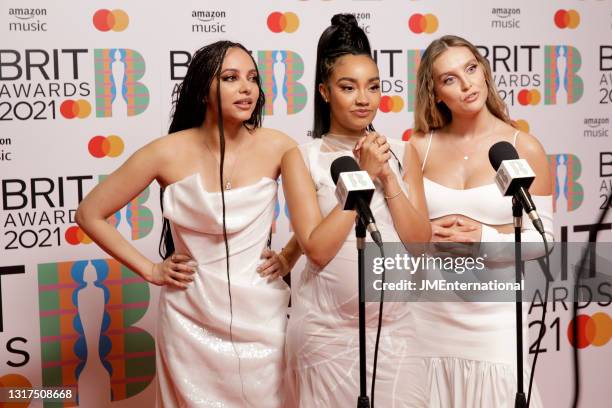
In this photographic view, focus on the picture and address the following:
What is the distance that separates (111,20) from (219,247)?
1.28 m

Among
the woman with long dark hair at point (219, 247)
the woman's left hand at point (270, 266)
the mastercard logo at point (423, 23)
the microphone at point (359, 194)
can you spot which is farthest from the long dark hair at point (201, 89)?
the mastercard logo at point (423, 23)

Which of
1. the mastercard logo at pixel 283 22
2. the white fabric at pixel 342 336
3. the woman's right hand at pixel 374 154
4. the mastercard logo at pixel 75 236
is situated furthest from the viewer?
the mastercard logo at pixel 283 22

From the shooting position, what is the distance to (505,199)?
8.11ft

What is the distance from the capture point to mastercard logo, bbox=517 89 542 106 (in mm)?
3967

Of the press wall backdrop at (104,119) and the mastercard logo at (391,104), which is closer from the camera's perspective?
the press wall backdrop at (104,119)

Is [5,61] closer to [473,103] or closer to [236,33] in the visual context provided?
[236,33]

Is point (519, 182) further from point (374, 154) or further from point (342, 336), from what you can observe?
point (342, 336)

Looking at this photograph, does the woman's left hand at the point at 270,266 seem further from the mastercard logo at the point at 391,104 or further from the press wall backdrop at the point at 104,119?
the mastercard logo at the point at 391,104

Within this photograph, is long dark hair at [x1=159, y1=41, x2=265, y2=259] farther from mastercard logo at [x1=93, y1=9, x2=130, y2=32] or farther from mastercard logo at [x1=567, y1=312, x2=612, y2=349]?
mastercard logo at [x1=567, y1=312, x2=612, y2=349]

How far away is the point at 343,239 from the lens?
7.18 feet

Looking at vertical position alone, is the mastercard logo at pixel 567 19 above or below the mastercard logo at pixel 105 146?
above

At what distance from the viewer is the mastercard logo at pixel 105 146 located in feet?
10.7

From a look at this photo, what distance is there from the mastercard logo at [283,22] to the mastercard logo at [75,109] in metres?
0.82
